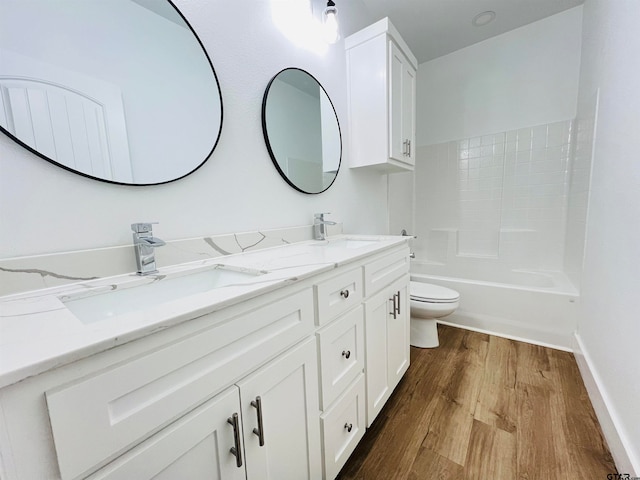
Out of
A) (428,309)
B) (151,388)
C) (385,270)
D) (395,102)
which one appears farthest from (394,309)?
(395,102)

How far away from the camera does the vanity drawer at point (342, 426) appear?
0.87 metres

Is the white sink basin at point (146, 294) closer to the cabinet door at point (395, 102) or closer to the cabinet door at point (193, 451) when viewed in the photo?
the cabinet door at point (193, 451)

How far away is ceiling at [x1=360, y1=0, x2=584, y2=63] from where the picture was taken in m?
1.96

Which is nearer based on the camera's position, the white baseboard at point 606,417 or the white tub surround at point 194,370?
the white tub surround at point 194,370

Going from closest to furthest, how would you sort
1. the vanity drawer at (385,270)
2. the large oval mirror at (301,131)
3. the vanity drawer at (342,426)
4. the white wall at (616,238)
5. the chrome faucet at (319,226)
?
the vanity drawer at (342,426)
the white wall at (616,238)
the vanity drawer at (385,270)
the large oval mirror at (301,131)
the chrome faucet at (319,226)

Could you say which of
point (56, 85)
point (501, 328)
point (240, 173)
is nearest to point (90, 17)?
point (56, 85)

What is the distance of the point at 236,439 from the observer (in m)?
0.57

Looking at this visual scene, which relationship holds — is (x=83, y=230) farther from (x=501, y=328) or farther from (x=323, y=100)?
(x=501, y=328)

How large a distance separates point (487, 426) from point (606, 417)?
19.2 inches

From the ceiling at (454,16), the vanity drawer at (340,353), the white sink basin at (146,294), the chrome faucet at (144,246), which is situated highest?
the ceiling at (454,16)

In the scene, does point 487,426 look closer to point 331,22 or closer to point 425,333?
point 425,333

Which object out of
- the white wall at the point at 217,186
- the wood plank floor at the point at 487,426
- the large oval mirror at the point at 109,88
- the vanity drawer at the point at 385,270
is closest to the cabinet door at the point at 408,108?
the white wall at the point at 217,186

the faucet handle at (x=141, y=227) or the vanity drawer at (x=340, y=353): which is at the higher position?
the faucet handle at (x=141, y=227)

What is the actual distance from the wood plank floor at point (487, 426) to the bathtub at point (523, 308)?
181 millimetres
